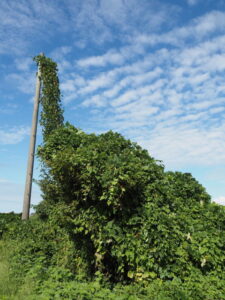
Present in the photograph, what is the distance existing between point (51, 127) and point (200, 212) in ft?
30.8

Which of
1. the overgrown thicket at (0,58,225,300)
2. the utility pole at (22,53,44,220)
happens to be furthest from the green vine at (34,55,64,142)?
the overgrown thicket at (0,58,225,300)

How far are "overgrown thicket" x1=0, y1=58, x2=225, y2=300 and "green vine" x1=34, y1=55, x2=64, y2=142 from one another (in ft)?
22.4

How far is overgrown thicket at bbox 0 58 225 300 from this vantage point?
17.5 ft

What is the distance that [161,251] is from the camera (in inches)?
217

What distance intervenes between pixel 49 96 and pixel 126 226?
9.99 m

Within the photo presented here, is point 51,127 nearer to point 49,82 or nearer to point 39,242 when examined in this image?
point 49,82

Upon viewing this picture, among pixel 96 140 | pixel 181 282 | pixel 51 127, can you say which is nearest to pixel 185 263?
pixel 181 282

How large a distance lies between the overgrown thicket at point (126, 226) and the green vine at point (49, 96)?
6.83m

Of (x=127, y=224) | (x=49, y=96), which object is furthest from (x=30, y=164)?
(x=127, y=224)

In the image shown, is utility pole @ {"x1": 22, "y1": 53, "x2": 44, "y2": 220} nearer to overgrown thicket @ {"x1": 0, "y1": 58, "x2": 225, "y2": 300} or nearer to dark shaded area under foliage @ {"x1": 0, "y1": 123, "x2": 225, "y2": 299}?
overgrown thicket @ {"x1": 0, "y1": 58, "x2": 225, "y2": 300}

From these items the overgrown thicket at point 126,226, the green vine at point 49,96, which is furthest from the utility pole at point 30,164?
the overgrown thicket at point 126,226

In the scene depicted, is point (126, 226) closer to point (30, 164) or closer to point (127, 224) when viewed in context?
point (127, 224)

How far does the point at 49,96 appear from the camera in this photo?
1430 centimetres

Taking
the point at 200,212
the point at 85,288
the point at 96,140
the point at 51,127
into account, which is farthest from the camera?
the point at 51,127
